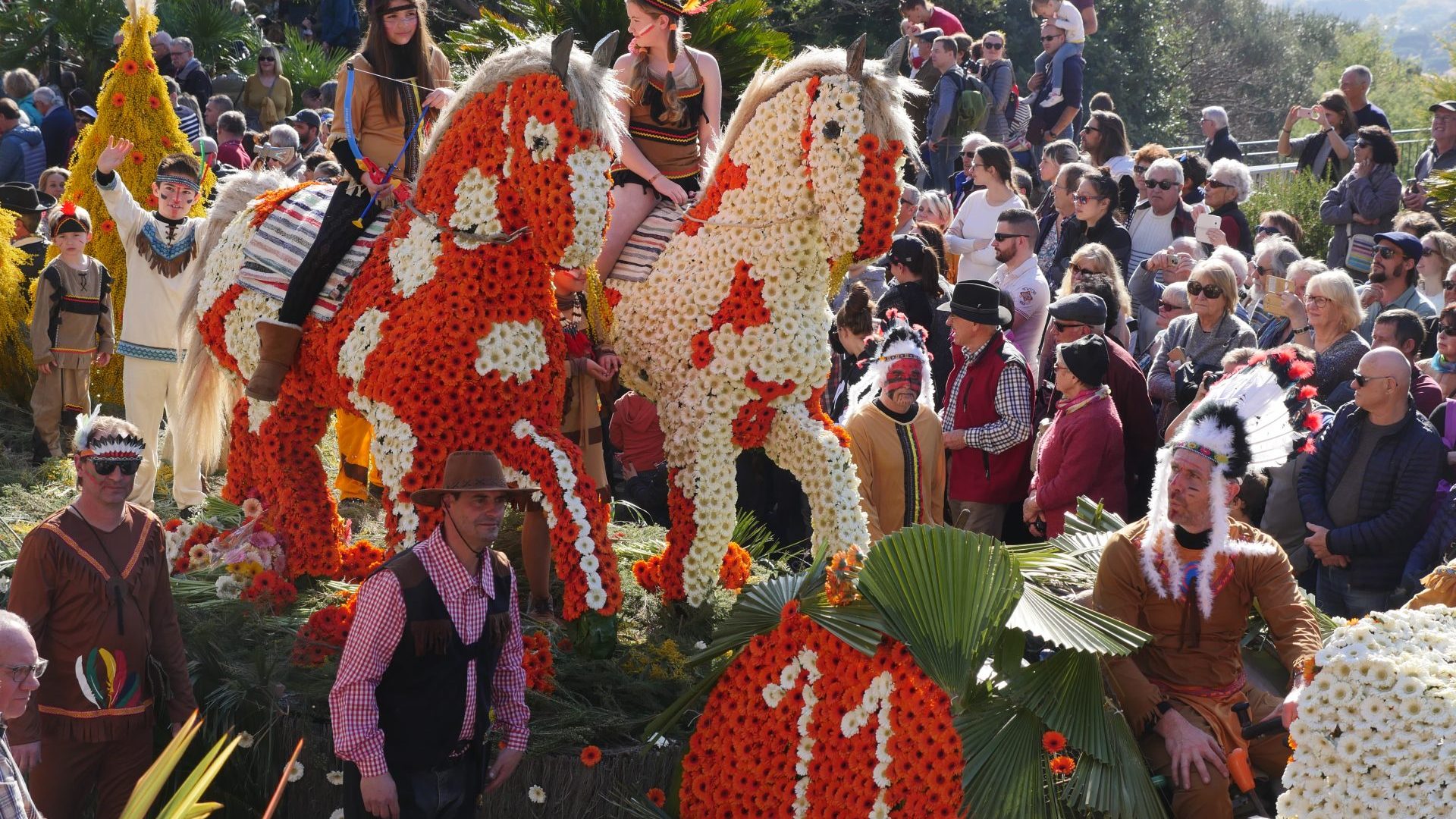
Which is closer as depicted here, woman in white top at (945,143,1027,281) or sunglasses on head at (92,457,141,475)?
sunglasses on head at (92,457,141,475)

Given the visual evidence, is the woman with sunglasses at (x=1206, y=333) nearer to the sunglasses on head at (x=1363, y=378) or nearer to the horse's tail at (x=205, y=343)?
the sunglasses on head at (x=1363, y=378)

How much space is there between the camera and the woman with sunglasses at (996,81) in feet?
48.6

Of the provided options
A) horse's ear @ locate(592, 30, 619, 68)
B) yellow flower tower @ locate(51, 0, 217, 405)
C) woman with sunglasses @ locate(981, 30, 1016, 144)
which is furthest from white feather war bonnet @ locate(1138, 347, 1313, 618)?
woman with sunglasses @ locate(981, 30, 1016, 144)

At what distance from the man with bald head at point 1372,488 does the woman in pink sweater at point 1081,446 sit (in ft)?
3.06

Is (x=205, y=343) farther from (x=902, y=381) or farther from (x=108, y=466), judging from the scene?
(x=902, y=381)

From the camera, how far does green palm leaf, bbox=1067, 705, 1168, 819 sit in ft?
17.0

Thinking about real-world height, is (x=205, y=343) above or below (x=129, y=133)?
above

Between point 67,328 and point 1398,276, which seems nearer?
point 1398,276

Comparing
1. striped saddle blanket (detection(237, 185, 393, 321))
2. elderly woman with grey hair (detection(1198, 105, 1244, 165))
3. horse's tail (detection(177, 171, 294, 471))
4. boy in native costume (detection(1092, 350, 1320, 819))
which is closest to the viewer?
boy in native costume (detection(1092, 350, 1320, 819))

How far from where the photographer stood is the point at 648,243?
24.4 ft

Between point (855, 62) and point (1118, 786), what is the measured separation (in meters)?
3.17

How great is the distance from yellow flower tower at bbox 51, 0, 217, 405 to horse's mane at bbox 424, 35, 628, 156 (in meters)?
5.55

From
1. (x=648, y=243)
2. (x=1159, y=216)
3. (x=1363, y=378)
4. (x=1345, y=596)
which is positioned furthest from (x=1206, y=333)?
(x=648, y=243)

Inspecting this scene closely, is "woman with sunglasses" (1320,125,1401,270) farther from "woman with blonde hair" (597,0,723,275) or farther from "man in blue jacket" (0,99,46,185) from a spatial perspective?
"man in blue jacket" (0,99,46,185)
